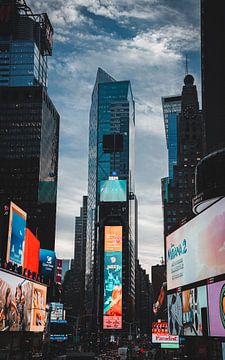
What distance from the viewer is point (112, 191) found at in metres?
166

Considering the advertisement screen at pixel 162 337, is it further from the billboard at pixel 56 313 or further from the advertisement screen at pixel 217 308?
the billboard at pixel 56 313

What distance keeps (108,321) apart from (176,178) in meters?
46.9

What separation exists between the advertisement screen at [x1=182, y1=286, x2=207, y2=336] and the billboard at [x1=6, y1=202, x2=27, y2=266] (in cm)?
2266

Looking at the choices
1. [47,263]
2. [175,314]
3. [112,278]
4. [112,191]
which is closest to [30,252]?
[175,314]

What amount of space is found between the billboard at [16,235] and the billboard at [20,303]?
9.37 ft

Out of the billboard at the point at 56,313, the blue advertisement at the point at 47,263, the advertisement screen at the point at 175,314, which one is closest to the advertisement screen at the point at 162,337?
the advertisement screen at the point at 175,314

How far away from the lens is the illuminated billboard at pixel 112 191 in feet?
541

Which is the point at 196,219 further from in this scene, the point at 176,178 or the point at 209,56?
the point at 176,178

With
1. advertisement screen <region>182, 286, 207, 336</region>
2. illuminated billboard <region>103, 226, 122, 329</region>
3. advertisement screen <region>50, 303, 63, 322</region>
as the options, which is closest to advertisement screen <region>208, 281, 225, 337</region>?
advertisement screen <region>182, 286, 207, 336</region>

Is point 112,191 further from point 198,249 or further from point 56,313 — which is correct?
point 198,249

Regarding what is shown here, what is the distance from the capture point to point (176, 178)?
139 m

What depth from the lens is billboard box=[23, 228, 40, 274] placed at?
58938 mm

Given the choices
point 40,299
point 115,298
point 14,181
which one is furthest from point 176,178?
point 40,299

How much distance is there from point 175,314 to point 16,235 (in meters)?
22.5
